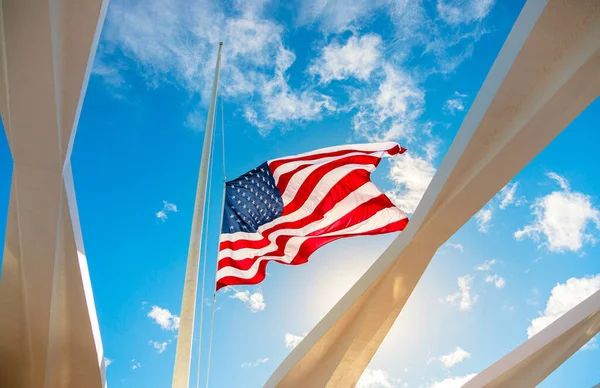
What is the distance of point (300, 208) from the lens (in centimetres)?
972

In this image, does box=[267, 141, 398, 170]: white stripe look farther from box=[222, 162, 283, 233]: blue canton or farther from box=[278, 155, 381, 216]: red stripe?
box=[222, 162, 283, 233]: blue canton

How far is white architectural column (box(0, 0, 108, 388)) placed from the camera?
479cm

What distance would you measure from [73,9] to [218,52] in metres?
6.61

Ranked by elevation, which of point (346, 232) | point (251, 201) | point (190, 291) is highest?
point (251, 201)

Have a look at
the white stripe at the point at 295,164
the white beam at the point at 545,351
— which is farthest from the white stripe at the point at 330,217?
the white beam at the point at 545,351

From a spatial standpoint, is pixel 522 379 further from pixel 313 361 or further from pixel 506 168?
pixel 506 168

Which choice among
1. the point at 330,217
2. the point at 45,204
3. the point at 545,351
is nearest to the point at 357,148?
the point at 330,217

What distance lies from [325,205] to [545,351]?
4.41 m

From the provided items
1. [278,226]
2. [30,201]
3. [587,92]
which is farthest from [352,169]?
[30,201]

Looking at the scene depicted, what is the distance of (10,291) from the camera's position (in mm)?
6539

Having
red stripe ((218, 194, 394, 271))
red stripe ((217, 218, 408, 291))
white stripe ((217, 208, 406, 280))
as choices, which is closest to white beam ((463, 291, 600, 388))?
red stripe ((217, 218, 408, 291))

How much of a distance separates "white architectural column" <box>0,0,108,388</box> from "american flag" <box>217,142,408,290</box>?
9.56ft

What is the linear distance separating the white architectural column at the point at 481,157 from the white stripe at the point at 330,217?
2.63m

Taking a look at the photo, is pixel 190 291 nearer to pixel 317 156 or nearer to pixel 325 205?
pixel 325 205
